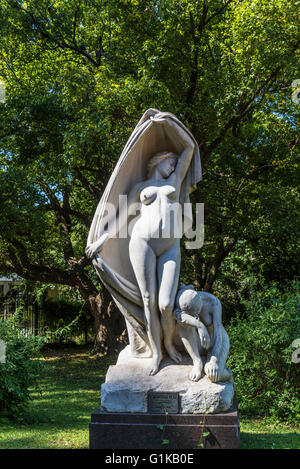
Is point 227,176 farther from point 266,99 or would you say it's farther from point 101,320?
point 101,320

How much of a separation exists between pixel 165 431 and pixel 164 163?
2677 millimetres

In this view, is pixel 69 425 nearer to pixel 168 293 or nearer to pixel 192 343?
pixel 192 343

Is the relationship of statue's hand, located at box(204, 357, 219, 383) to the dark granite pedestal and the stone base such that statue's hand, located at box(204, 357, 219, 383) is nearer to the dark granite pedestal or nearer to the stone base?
the stone base

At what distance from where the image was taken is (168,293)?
4566 millimetres

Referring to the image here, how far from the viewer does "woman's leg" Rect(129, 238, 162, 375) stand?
4.61 meters

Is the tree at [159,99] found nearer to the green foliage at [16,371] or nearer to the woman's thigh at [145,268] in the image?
the green foliage at [16,371]

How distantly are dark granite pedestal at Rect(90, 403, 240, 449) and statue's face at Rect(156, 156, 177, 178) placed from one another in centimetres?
243

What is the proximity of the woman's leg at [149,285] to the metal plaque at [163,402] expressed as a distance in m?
0.30

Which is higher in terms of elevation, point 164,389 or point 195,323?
point 195,323

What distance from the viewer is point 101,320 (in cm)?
1420

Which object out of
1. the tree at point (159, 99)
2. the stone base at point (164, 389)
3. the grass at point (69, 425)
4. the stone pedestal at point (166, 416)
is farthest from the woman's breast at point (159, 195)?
the tree at point (159, 99)

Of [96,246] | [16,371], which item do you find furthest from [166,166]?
[16,371]

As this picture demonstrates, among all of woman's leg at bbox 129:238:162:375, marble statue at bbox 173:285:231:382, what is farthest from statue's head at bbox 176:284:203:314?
woman's leg at bbox 129:238:162:375

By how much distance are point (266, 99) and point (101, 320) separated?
307 inches
